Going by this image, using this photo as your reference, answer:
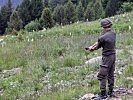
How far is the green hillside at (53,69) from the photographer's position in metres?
9.99

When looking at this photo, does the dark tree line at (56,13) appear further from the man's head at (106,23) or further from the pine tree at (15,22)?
the man's head at (106,23)

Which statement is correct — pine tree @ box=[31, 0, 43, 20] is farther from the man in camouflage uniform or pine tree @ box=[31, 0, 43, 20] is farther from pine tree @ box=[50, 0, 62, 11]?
the man in camouflage uniform

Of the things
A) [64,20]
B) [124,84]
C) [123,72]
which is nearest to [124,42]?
[123,72]

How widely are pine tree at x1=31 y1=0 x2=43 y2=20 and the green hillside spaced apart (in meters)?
64.6

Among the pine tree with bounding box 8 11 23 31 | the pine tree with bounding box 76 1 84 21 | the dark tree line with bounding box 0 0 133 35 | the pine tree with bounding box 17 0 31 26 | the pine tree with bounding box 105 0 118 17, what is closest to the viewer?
the dark tree line with bounding box 0 0 133 35

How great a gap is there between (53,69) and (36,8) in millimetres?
70978

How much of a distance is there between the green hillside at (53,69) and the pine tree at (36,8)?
64581mm

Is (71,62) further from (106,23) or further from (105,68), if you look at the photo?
(106,23)

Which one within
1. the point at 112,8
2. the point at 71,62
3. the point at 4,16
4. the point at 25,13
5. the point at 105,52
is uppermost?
the point at 105,52

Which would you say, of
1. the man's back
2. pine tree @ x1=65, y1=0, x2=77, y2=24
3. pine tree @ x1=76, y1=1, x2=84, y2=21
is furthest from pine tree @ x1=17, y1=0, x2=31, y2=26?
the man's back

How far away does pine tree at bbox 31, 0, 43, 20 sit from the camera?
267ft

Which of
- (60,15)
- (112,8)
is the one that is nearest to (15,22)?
(60,15)

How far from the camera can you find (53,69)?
12.8 meters

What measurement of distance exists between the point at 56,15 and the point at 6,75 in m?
65.9
